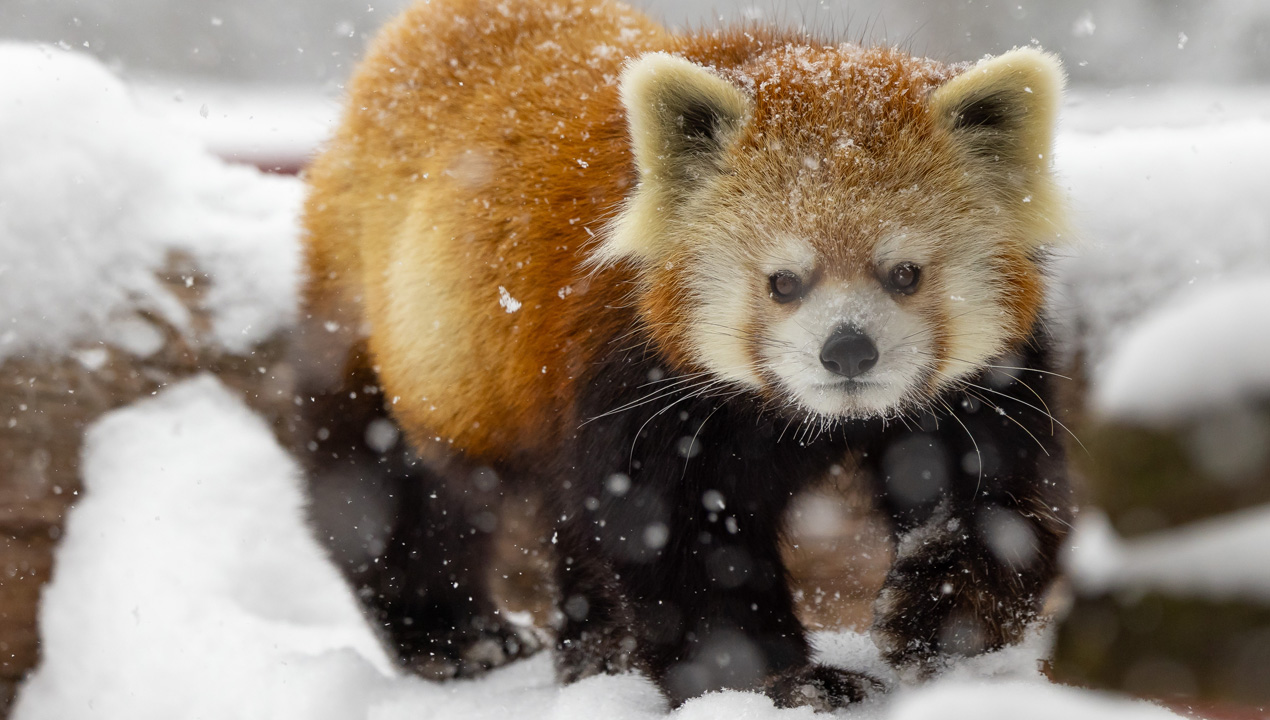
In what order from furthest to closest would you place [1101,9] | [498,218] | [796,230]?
[1101,9] → [498,218] → [796,230]

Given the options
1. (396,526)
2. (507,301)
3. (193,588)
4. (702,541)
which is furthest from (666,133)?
(193,588)

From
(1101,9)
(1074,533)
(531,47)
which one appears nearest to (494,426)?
(531,47)

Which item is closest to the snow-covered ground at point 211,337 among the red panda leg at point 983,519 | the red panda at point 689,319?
the red panda leg at point 983,519

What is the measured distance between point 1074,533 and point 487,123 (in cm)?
221

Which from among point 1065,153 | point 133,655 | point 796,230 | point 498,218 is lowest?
point 133,655

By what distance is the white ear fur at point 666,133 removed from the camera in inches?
93.6

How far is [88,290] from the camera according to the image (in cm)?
414

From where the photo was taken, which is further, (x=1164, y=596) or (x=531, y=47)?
(x=531, y=47)

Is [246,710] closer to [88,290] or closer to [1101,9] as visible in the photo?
[88,290]

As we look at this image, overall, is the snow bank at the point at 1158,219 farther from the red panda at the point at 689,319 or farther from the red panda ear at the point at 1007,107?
the red panda ear at the point at 1007,107

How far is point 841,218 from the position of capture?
7.55 feet

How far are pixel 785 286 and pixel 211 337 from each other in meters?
3.06

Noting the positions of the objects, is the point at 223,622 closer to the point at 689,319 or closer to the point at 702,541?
the point at 702,541

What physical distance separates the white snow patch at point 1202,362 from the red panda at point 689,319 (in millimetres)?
805
